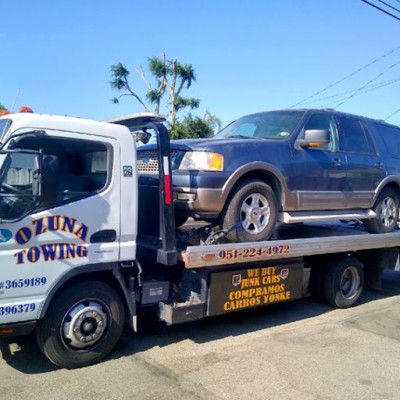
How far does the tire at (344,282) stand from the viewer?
277 inches

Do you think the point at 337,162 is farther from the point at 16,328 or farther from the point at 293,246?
the point at 16,328

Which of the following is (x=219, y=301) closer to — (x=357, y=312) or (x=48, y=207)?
(x=48, y=207)

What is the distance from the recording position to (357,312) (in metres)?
7.03

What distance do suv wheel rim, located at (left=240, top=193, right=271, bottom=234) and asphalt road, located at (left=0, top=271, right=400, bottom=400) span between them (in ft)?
4.45

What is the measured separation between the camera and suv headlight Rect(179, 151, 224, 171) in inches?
208

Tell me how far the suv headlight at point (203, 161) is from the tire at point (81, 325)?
1.68 m

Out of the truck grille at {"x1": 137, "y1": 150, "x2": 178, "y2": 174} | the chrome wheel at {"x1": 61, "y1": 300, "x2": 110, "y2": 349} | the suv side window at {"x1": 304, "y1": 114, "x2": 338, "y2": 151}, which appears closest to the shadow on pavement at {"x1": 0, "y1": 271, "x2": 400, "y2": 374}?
the chrome wheel at {"x1": 61, "y1": 300, "x2": 110, "y2": 349}

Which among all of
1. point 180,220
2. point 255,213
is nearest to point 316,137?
point 255,213

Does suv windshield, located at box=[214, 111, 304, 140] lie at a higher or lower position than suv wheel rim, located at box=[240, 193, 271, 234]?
higher

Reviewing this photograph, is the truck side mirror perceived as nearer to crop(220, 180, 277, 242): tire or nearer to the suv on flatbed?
the suv on flatbed

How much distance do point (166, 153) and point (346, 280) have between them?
13.4 ft

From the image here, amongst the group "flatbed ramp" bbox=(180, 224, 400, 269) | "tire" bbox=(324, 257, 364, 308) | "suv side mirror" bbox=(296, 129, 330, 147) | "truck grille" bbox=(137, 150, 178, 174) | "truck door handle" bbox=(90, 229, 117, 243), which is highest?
"suv side mirror" bbox=(296, 129, 330, 147)

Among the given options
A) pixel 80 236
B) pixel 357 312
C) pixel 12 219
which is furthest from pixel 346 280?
pixel 12 219

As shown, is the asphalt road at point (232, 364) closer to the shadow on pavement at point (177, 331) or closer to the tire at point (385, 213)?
the shadow on pavement at point (177, 331)
